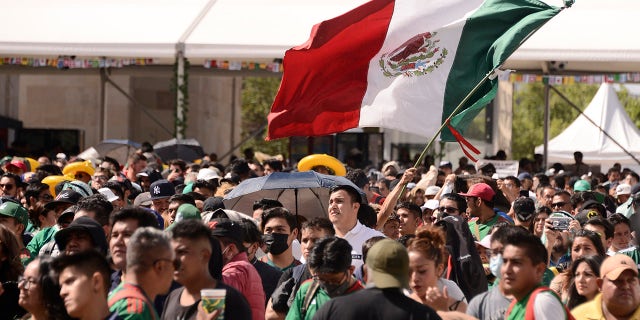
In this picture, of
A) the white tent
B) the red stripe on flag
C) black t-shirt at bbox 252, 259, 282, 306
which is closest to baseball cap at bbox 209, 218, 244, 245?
black t-shirt at bbox 252, 259, 282, 306

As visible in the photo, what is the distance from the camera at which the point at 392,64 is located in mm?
11797

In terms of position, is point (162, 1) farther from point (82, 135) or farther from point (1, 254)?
point (1, 254)

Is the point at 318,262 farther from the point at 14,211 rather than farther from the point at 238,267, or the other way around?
the point at 14,211

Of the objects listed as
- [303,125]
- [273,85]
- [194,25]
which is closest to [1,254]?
[303,125]

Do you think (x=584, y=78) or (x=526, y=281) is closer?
(x=526, y=281)

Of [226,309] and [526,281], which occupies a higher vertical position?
[526,281]

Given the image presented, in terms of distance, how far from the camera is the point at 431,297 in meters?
6.73

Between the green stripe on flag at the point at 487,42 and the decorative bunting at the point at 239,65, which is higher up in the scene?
the decorative bunting at the point at 239,65

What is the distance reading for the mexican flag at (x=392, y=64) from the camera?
11.6 m

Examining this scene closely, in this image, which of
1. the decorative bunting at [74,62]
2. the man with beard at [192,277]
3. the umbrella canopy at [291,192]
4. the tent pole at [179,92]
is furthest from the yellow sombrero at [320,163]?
the decorative bunting at [74,62]

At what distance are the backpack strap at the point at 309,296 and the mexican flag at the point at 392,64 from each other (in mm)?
4459

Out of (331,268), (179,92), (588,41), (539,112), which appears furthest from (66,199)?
(539,112)

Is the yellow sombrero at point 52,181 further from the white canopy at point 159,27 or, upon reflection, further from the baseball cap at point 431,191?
the white canopy at point 159,27

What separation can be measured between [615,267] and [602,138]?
3153 cm
